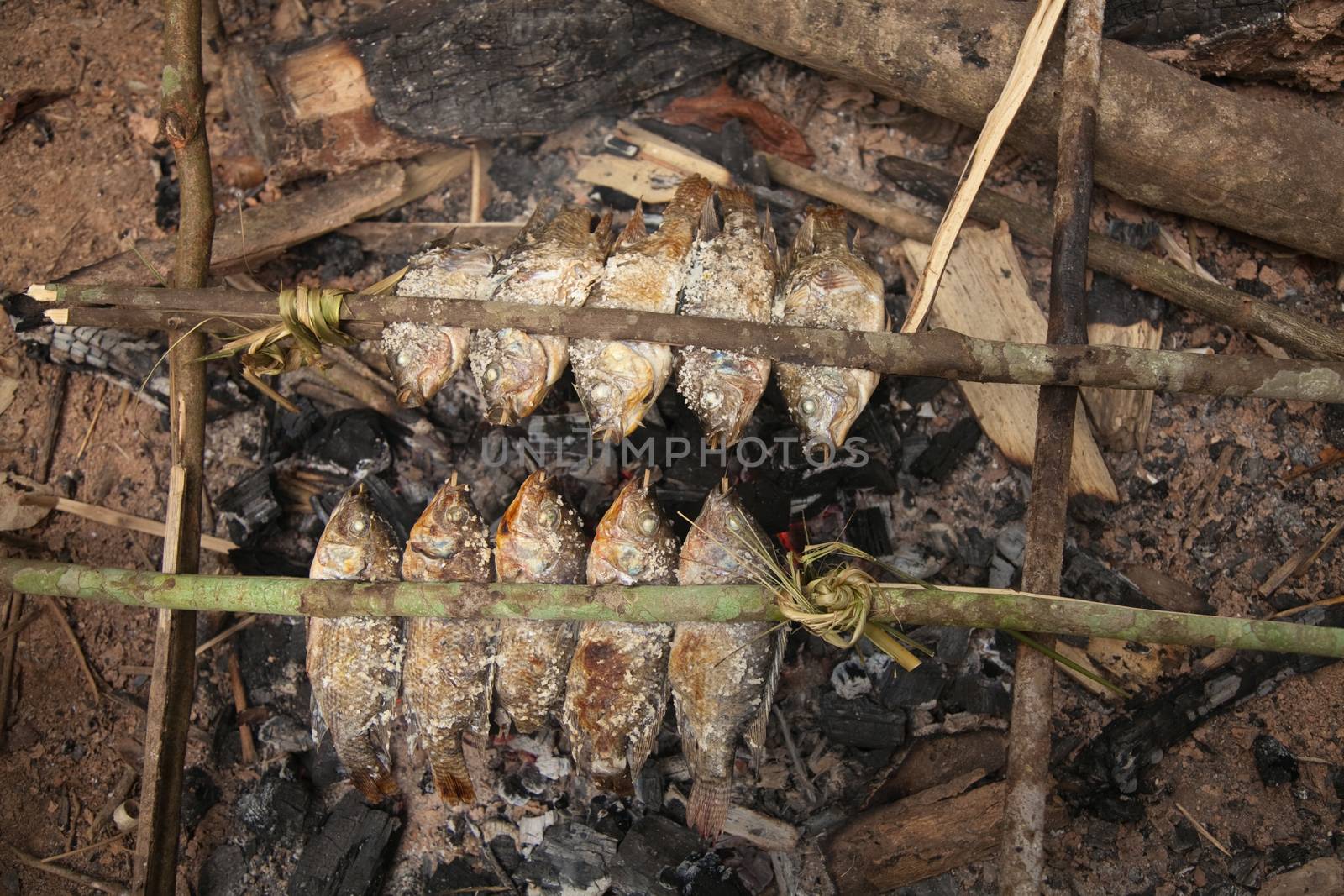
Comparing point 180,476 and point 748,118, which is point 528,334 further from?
point 748,118

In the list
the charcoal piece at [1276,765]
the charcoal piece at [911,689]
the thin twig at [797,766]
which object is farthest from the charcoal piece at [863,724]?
the charcoal piece at [1276,765]

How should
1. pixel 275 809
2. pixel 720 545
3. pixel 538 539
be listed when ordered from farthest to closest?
pixel 275 809 < pixel 538 539 < pixel 720 545

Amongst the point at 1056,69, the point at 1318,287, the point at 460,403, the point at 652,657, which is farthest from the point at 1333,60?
the point at 460,403

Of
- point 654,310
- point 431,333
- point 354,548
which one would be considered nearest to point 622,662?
point 354,548

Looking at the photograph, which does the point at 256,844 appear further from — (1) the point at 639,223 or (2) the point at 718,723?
(1) the point at 639,223

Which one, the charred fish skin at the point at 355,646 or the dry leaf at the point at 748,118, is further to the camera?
the dry leaf at the point at 748,118

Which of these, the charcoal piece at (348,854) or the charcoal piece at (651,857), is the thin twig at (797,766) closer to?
the charcoal piece at (651,857)
